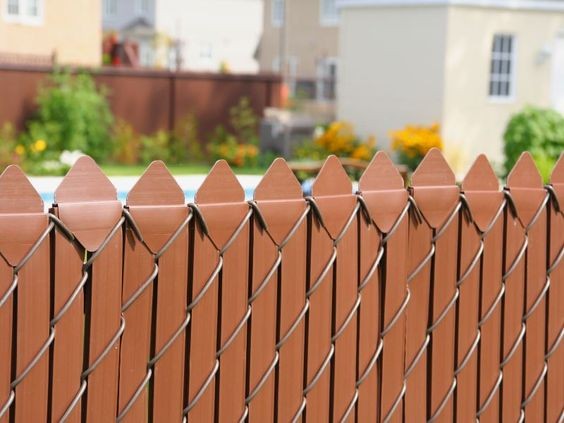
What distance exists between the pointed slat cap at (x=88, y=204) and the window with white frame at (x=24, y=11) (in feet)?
102

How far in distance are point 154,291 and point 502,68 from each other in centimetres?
2274

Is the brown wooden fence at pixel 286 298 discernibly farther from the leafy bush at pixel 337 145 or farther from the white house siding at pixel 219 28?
the white house siding at pixel 219 28

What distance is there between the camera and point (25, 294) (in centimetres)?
240

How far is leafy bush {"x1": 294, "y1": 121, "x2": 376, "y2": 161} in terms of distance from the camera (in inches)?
945

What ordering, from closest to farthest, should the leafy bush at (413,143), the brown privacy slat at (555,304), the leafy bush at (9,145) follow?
the brown privacy slat at (555,304), the leafy bush at (9,145), the leafy bush at (413,143)

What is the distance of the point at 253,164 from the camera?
25781mm

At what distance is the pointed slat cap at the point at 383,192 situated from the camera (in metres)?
2.94

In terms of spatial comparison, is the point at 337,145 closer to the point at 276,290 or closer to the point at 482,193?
the point at 482,193

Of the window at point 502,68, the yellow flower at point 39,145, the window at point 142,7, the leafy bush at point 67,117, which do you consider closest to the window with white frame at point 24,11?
the leafy bush at point 67,117

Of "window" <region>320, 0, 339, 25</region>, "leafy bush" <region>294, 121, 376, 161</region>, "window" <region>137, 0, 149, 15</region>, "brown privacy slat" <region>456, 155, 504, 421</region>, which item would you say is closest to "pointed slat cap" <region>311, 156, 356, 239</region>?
"brown privacy slat" <region>456, 155, 504, 421</region>

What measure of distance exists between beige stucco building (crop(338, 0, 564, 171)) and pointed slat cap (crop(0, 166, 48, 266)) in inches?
842

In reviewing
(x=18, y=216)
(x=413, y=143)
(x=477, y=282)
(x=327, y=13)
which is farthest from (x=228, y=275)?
(x=327, y=13)

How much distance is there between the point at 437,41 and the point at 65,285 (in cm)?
2191

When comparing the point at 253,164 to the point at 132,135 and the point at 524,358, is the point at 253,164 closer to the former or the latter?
the point at 132,135
